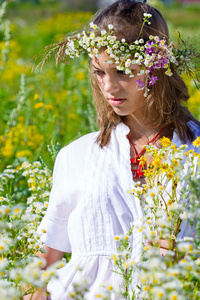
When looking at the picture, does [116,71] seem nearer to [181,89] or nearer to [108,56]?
[108,56]

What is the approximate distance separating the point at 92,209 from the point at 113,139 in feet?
1.03

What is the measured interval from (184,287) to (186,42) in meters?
1.02

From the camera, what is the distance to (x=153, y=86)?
168cm

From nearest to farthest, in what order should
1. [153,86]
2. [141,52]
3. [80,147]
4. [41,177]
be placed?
[141,52]
[153,86]
[80,147]
[41,177]

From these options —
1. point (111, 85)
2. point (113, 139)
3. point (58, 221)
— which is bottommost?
point (58, 221)

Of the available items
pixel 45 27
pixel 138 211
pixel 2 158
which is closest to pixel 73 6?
pixel 45 27

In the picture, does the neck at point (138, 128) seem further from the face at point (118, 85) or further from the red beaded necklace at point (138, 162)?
the face at point (118, 85)

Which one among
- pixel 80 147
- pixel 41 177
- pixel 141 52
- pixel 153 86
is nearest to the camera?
pixel 141 52

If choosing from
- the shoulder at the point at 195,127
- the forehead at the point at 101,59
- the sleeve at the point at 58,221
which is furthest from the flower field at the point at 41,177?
the forehead at the point at 101,59

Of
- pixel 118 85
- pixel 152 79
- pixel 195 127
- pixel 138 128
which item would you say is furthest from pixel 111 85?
pixel 195 127

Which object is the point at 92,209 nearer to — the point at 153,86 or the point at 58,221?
the point at 58,221

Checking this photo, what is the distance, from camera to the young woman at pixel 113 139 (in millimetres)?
1547

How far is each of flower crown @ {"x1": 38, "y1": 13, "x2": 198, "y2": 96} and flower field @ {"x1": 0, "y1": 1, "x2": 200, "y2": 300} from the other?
0.68ft

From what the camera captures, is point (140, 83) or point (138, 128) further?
point (138, 128)
